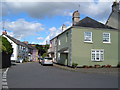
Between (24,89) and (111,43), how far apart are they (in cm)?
2096

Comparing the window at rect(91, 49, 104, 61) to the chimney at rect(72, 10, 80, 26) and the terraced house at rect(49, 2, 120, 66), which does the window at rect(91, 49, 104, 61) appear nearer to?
the terraced house at rect(49, 2, 120, 66)

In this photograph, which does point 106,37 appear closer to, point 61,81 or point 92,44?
point 92,44

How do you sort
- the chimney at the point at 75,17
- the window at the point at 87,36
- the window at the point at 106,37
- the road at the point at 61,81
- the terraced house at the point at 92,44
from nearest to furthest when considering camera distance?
the road at the point at 61,81
the terraced house at the point at 92,44
the window at the point at 87,36
the window at the point at 106,37
the chimney at the point at 75,17

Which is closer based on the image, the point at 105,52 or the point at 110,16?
the point at 105,52

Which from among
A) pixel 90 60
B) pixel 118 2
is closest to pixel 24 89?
pixel 90 60

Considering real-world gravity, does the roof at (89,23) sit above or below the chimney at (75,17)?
below

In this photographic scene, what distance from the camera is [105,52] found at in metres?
25.8

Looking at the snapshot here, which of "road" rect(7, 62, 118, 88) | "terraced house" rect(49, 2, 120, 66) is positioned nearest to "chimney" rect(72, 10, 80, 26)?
"terraced house" rect(49, 2, 120, 66)

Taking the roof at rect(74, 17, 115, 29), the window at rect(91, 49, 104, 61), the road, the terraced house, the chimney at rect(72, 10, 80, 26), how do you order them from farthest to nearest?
the chimney at rect(72, 10, 80, 26), the roof at rect(74, 17, 115, 29), the window at rect(91, 49, 104, 61), the terraced house, the road

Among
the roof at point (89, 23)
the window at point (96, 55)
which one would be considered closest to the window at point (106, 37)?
the roof at point (89, 23)

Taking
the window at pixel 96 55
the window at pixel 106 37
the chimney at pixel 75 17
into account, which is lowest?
the window at pixel 96 55

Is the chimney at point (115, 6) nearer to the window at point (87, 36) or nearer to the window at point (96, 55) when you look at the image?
the window at point (87, 36)

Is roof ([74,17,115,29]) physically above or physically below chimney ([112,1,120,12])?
below

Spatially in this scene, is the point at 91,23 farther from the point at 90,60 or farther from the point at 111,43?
the point at 90,60
